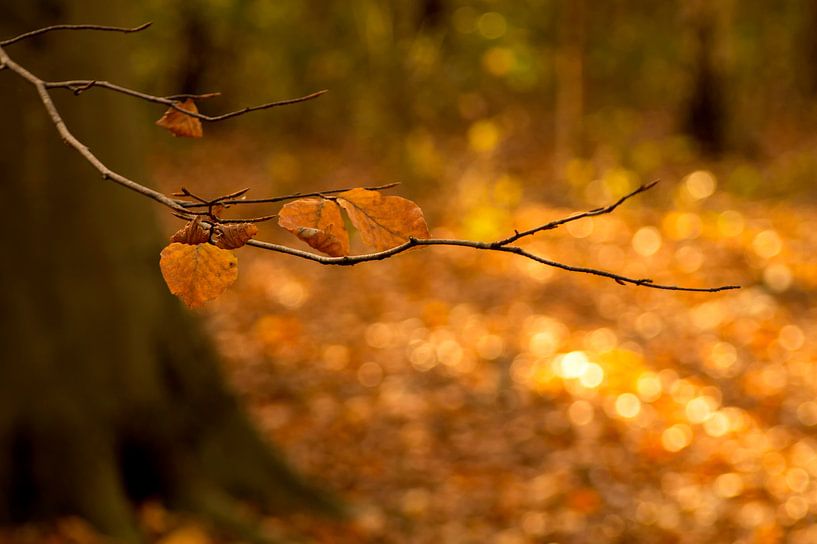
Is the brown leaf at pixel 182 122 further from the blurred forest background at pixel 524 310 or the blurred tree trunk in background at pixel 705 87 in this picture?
the blurred tree trunk in background at pixel 705 87

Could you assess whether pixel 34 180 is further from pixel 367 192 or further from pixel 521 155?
pixel 521 155

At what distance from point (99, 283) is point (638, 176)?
7.47 meters

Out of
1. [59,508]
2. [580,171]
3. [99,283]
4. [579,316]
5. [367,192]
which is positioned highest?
[580,171]

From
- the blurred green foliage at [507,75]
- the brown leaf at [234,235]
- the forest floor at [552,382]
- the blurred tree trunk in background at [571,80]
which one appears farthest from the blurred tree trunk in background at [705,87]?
the brown leaf at [234,235]

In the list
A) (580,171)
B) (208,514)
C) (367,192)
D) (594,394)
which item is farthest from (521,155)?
(367,192)

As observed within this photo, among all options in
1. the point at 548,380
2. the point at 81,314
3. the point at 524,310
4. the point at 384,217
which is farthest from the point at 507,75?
the point at 384,217

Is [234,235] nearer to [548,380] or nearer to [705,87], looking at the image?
[548,380]

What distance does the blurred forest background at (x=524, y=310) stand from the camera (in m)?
4.09

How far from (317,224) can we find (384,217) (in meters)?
0.07

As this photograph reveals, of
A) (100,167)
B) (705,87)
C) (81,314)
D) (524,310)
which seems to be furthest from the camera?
(705,87)

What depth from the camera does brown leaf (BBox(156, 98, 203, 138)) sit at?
1.16 metres

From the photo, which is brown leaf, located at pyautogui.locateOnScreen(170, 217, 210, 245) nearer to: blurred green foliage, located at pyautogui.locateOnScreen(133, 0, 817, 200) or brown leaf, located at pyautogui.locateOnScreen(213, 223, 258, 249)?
brown leaf, located at pyautogui.locateOnScreen(213, 223, 258, 249)

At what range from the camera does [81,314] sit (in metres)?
3.15

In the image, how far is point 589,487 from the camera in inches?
162
